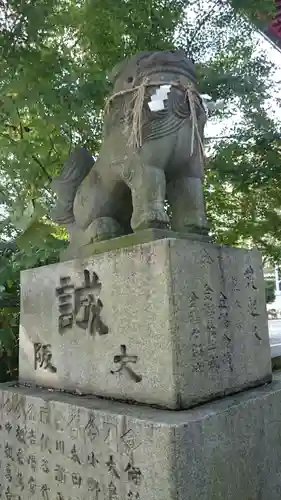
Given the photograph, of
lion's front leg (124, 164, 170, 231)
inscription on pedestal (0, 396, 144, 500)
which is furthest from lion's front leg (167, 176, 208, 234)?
inscription on pedestal (0, 396, 144, 500)

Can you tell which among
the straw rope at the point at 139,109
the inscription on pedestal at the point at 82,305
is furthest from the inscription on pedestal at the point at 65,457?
the straw rope at the point at 139,109

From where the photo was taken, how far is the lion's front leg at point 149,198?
154 centimetres

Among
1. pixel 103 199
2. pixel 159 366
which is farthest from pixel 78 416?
pixel 103 199

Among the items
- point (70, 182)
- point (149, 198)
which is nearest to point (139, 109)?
point (149, 198)

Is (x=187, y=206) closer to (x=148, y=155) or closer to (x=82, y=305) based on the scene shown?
(x=148, y=155)

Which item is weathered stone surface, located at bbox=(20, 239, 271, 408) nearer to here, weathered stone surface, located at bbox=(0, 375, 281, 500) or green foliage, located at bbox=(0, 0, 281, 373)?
weathered stone surface, located at bbox=(0, 375, 281, 500)

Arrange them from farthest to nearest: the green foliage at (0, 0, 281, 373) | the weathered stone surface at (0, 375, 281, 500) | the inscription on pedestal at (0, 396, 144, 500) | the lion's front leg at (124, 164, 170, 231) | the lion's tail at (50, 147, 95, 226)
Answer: the green foliage at (0, 0, 281, 373)
the lion's tail at (50, 147, 95, 226)
the lion's front leg at (124, 164, 170, 231)
the inscription on pedestal at (0, 396, 144, 500)
the weathered stone surface at (0, 375, 281, 500)

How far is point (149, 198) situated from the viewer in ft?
5.12

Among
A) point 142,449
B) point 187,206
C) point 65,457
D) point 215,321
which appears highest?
point 187,206

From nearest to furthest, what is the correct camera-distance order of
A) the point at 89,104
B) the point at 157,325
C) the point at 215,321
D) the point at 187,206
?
the point at 157,325 → the point at 215,321 → the point at 187,206 → the point at 89,104

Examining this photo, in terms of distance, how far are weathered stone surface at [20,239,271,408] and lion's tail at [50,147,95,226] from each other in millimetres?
386

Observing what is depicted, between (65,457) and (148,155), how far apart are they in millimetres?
1191

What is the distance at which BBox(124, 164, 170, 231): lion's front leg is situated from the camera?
1.54 meters

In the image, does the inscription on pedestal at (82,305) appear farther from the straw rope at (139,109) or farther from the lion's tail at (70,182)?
the straw rope at (139,109)
